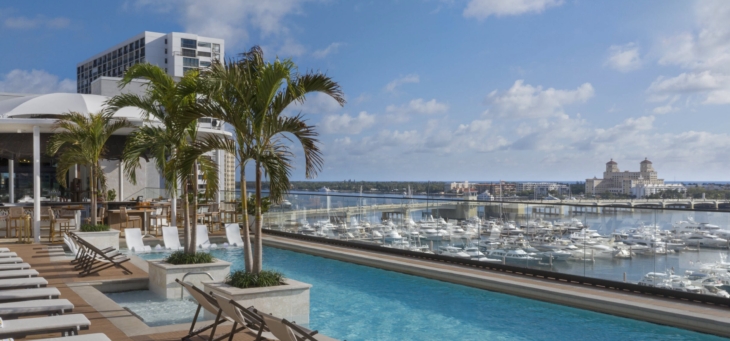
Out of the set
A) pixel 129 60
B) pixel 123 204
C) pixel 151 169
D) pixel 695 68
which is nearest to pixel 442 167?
pixel 695 68

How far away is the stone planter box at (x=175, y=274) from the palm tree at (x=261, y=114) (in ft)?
6.59

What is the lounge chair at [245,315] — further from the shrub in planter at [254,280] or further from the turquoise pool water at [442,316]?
the turquoise pool water at [442,316]

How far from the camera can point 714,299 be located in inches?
305

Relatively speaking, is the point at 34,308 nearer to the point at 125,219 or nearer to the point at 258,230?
the point at 258,230

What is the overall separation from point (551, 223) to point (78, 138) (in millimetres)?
11017

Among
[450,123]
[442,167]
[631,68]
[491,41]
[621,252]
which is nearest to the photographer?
[621,252]

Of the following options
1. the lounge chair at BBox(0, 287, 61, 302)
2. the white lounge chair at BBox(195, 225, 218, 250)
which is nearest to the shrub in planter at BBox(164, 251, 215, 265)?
the lounge chair at BBox(0, 287, 61, 302)

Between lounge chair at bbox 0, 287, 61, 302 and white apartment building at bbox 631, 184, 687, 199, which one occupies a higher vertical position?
lounge chair at bbox 0, 287, 61, 302

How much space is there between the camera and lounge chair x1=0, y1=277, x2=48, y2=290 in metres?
6.22

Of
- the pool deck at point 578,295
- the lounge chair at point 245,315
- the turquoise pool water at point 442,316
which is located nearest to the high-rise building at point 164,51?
the pool deck at point 578,295

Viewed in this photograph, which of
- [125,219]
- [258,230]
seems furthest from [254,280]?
[125,219]

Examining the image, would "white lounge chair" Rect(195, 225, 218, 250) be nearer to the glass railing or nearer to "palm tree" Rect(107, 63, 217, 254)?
the glass railing

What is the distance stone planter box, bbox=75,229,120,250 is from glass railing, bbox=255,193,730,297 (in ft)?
19.7

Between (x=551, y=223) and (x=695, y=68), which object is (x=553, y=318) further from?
(x=695, y=68)
